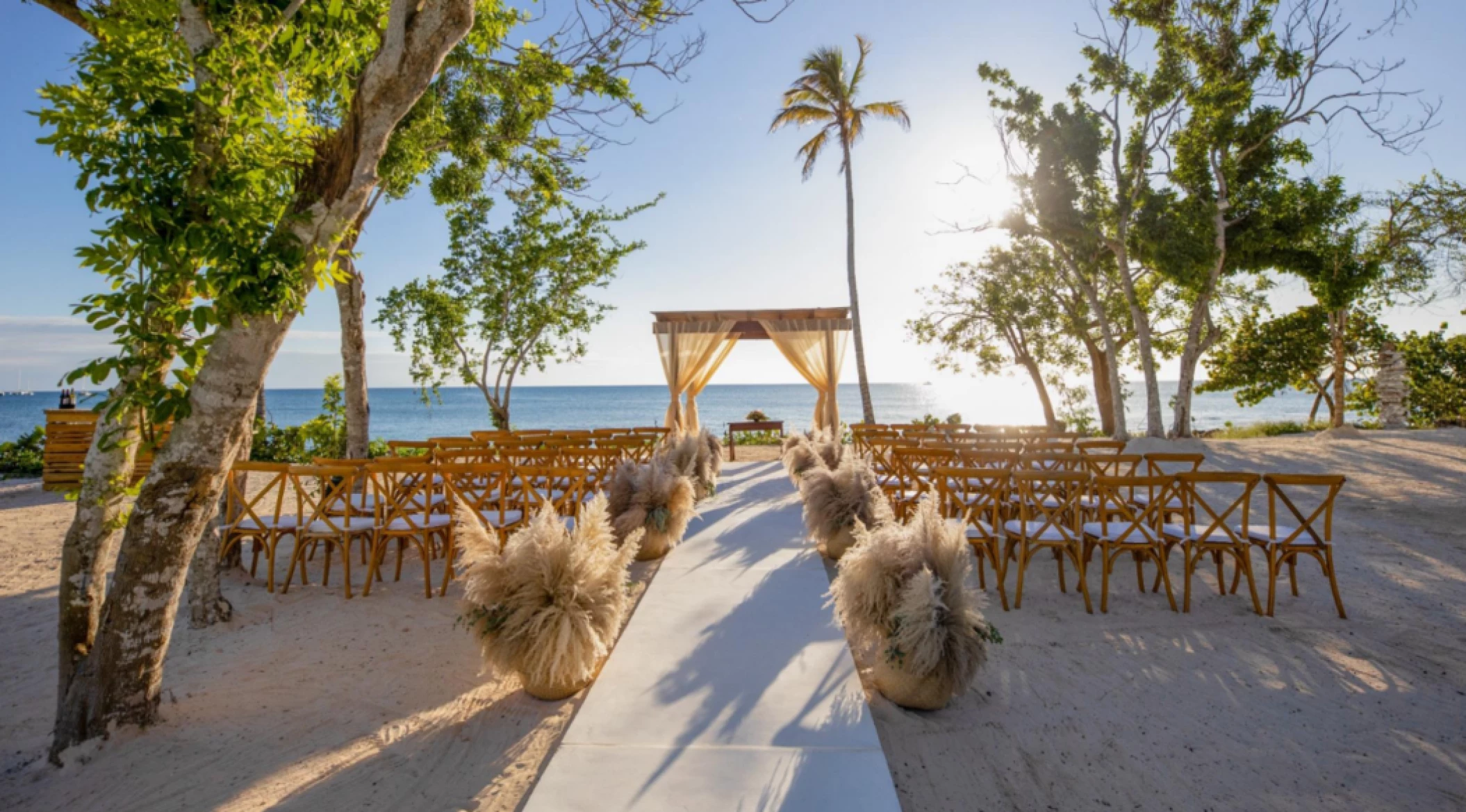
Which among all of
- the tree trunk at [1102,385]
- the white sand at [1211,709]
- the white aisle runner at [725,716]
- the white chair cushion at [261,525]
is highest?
the tree trunk at [1102,385]

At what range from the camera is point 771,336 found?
10742 mm

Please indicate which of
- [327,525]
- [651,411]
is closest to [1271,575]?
[327,525]

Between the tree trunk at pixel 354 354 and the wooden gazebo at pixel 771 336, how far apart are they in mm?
4893

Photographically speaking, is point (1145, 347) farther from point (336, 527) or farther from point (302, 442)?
point (302, 442)

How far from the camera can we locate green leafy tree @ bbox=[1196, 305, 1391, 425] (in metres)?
14.5

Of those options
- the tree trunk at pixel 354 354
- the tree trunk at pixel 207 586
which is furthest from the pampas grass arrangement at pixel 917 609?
the tree trunk at pixel 354 354

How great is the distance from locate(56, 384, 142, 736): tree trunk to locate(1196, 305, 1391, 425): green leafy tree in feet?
59.4

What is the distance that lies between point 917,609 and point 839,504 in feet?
6.52

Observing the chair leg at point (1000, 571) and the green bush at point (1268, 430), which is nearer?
the chair leg at point (1000, 571)

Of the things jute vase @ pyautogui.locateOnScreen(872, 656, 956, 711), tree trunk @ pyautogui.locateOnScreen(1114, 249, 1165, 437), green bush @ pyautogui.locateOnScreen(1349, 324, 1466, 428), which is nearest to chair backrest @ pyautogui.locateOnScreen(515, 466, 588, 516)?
jute vase @ pyautogui.locateOnScreen(872, 656, 956, 711)

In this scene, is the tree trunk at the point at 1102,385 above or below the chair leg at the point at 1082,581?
above

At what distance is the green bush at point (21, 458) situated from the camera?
377 inches

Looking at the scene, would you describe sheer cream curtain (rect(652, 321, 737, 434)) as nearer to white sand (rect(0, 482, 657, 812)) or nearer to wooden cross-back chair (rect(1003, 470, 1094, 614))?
white sand (rect(0, 482, 657, 812))

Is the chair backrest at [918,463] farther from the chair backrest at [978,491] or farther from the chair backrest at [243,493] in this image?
the chair backrest at [243,493]
